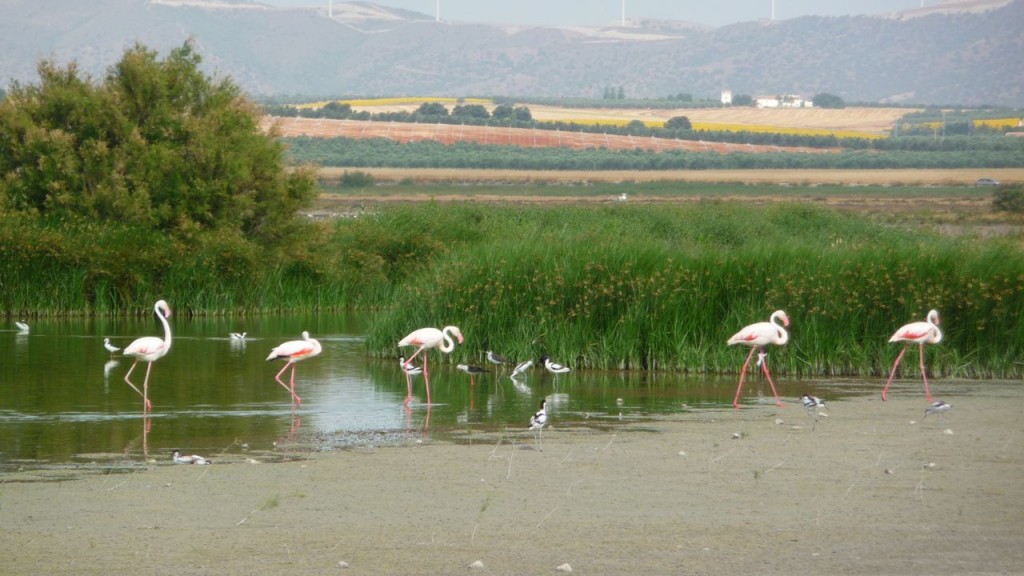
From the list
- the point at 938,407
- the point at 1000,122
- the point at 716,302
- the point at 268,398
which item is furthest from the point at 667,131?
the point at 938,407

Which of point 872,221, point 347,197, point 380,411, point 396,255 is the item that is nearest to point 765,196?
point 347,197

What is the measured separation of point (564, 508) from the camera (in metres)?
11.0

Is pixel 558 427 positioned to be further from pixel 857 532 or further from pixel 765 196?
pixel 765 196

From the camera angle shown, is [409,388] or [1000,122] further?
[1000,122]

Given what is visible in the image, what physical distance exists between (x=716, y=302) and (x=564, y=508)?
974 cm

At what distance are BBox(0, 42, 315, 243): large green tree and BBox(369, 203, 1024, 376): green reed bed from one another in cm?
1099

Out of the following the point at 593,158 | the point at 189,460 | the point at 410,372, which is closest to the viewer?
the point at 189,460

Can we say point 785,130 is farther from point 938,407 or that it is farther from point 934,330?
point 938,407

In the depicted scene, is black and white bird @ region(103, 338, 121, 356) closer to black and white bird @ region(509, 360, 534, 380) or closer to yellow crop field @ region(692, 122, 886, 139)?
black and white bird @ region(509, 360, 534, 380)

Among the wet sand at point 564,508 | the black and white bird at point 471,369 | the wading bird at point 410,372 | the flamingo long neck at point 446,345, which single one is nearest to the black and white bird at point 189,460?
the wet sand at point 564,508

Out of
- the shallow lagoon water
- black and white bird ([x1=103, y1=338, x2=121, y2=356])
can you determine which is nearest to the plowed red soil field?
black and white bird ([x1=103, y1=338, x2=121, y2=356])

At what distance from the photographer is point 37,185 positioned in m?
31.5

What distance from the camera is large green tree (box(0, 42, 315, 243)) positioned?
31.2 m

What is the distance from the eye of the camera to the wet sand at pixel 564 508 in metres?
9.48
